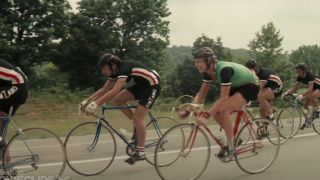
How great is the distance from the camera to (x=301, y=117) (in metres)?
13.2

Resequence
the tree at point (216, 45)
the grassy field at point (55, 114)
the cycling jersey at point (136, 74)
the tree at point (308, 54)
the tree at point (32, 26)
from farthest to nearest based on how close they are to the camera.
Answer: the tree at point (308, 54) < the tree at point (216, 45) < the tree at point (32, 26) < the grassy field at point (55, 114) < the cycling jersey at point (136, 74)

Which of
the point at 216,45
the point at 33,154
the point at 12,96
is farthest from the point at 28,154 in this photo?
the point at 216,45

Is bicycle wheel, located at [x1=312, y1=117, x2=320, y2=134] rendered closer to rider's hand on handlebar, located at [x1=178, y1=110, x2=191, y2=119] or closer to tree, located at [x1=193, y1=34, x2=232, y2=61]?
rider's hand on handlebar, located at [x1=178, y1=110, x2=191, y2=119]

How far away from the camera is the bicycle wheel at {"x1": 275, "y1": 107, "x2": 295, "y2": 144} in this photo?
12383 millimetres

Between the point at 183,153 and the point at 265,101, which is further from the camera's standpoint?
the point at 265,101

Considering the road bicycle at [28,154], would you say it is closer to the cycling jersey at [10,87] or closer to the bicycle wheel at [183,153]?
the cycling jersey at [10,87]

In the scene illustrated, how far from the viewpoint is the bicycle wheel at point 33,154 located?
283 inches

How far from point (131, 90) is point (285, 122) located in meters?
5.21

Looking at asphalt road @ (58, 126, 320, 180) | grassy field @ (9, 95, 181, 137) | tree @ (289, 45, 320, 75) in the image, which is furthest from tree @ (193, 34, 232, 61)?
asphalt road @ (58, 126, 320, 180)

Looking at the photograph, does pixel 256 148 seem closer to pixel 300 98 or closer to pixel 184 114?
pixel 184 114

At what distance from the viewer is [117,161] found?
909cm

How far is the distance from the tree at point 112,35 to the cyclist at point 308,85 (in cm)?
3561

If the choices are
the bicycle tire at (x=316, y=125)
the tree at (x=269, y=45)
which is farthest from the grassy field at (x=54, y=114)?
the tree at (x=269, y=45)

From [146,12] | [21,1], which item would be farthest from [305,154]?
[146,12]
